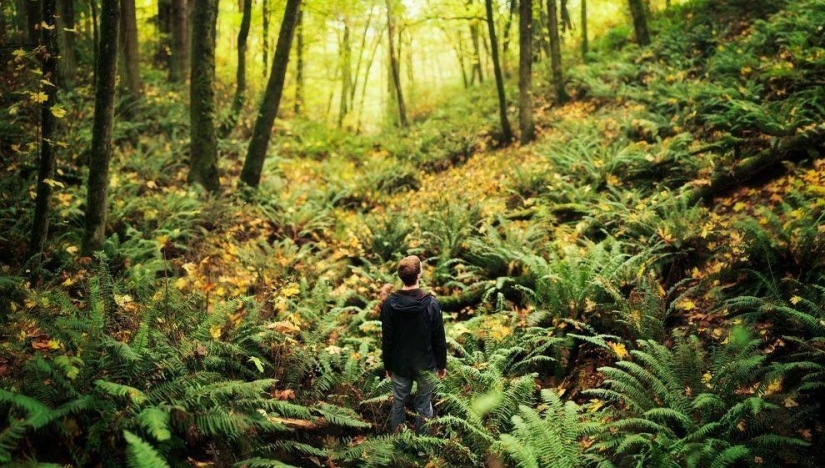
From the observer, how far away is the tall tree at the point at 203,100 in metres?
9.66

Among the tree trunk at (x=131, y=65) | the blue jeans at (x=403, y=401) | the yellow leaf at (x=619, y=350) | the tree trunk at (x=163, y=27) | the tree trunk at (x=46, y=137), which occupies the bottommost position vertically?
the blue jeans at (x=403, y=401)

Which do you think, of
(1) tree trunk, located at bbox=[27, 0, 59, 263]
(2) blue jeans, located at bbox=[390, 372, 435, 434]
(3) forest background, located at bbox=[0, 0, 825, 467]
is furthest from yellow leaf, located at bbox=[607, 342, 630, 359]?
(1) tree trunk, located at bbox=[27, 0, 59, 263]

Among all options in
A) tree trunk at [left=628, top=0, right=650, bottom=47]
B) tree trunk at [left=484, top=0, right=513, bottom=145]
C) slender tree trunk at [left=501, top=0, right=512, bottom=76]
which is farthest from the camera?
slender tree trunk at [left=501, top=0, right=512, bottom=76]

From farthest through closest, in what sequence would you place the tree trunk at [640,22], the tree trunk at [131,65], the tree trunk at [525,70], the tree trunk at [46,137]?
the tree trunk at [640,22] < the tree trunk at [525,70] < the tree trunk at [131,65] < the tree trunk at [46,137]

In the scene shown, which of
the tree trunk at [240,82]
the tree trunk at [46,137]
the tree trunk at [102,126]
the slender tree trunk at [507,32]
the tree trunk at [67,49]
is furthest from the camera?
the slender tree trunk at [507,32]

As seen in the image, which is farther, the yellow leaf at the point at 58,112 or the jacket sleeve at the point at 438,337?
the yellow leaf at the point at 58,112

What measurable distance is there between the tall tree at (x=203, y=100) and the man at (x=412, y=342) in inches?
284

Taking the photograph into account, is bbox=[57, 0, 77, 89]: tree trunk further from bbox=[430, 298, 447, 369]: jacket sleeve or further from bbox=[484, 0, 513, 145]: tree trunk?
bbox=[430, 298, 447, 369]: jacket sleeve

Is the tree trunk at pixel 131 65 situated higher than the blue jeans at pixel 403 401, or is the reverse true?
the tree trunk at pixel 131 65

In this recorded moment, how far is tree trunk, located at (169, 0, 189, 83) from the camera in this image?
14156mm

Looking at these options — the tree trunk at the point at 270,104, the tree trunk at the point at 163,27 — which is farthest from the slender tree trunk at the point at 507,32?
the tree trunk at the point at 163,27

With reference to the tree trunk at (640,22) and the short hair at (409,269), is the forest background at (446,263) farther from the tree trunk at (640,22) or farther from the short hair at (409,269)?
the short hair at (409,269)

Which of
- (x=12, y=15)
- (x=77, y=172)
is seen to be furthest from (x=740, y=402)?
(x=12, y=15)

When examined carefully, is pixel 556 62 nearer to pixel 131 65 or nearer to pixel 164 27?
pixel 131 65
